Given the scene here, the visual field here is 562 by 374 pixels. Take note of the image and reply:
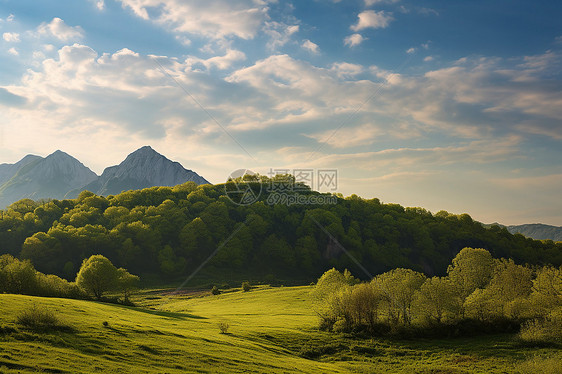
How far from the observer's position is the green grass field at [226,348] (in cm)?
2600

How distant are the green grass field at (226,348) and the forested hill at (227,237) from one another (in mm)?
74731

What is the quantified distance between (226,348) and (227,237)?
122 meters

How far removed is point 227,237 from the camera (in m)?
156

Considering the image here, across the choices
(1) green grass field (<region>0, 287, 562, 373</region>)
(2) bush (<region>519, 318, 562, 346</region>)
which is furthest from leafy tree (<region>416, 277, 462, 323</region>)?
(2) bush (<region>519, 318, 562, 346</region>)

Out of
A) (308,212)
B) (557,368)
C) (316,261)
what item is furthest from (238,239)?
(557,368)

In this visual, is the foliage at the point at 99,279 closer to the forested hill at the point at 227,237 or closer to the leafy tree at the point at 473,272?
the forested hill at the point at 227,237

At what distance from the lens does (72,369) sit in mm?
22719

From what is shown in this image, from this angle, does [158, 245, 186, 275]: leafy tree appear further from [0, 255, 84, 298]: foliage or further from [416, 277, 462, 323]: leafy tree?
[416, 277, 462, 323]: leafy tree

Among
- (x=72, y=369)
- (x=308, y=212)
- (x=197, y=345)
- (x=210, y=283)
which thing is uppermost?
(x=308, y=212)

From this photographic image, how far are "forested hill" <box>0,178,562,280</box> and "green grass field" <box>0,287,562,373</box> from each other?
2942 inches

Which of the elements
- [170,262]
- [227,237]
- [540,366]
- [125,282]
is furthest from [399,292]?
[227,237]

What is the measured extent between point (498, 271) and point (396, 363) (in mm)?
31982

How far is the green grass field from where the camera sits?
Answer: 26.0m

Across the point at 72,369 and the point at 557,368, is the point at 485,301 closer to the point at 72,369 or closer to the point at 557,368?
the point at 557,368
